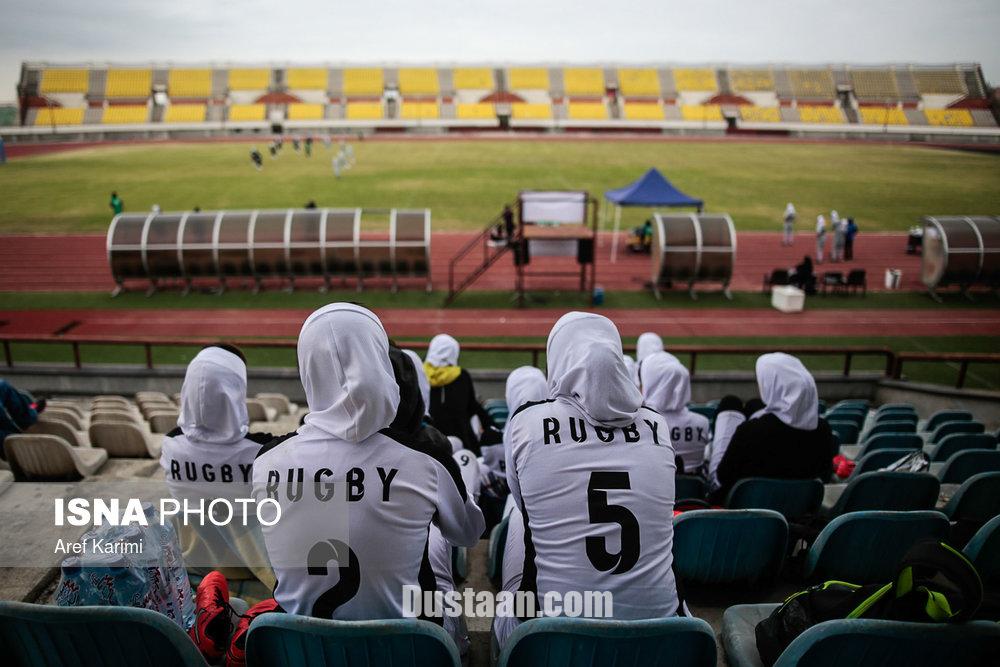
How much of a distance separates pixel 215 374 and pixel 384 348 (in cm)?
169

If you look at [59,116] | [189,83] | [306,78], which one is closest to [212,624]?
[59,116]

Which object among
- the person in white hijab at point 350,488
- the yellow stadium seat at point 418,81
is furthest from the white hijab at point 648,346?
the yellow stadium seat at point 418,81

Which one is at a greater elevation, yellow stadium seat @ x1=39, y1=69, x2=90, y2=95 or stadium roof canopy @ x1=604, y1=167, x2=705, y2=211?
yellow stadium seat @ x1=39, y1=69, x2=90, y2=95

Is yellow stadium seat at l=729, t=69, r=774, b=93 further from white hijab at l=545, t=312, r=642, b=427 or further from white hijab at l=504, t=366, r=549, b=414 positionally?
white hijab at l=545, t=312, r=642, b=427

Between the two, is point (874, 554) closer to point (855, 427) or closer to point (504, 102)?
point (855, 427)

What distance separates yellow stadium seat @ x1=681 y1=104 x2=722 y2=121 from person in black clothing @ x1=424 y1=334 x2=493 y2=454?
70.9 metres

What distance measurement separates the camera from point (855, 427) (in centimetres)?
763

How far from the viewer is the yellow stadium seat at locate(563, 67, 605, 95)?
7638cm

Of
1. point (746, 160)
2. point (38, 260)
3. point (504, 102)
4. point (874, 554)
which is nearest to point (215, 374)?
point (874, 554)

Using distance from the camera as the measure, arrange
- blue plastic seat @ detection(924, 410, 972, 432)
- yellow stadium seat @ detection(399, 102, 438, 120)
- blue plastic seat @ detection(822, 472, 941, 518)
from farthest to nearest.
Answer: yellow stadium seat @ detection(399, 102, 438, 120)
blue plastic seat @ detection(924, 410, 972, 432)
blue plastic seat @ detection(822, 472, 941, 518)

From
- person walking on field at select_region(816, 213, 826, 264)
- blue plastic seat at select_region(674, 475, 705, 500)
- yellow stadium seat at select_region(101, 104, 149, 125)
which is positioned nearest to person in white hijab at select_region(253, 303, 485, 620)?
blue plastic seat at select_region(674, 475, 705, 500)

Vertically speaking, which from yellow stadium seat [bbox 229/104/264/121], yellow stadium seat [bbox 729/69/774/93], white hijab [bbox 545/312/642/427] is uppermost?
yellow stadium seat [bbox 729/69/774/93]

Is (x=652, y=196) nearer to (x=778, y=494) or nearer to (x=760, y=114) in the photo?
(x=778, y=494)

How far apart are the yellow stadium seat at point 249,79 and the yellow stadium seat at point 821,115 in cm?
6088
